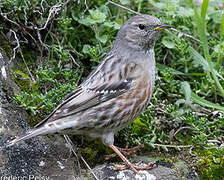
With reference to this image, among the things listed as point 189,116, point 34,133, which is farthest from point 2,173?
point 189,116

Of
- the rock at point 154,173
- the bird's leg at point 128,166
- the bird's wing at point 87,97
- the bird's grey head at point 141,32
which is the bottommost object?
the rock at point 154,173

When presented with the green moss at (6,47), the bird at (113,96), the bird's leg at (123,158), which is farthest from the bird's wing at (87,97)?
the green moss at (6,47)

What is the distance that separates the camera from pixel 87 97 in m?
3.97

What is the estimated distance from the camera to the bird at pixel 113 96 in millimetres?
3857

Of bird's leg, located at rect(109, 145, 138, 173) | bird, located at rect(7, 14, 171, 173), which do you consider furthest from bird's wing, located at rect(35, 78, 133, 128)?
bird's leg, located at rect(109, 145, 138, 173)

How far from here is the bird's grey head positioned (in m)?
4.33

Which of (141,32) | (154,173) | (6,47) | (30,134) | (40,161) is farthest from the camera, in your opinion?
(6,47)

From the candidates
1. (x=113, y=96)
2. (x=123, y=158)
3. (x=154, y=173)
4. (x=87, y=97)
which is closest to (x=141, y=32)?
(x=113, y=96)

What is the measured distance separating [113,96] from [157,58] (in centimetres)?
138

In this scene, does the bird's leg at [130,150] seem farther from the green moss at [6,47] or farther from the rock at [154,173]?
the green moss at [6,47]

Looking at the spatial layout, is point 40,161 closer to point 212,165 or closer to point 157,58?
point 212,165

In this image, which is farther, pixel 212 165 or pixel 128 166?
pixel 212 165

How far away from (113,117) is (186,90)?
3.31 feet

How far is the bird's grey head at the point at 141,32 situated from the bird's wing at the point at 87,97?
52 cm
